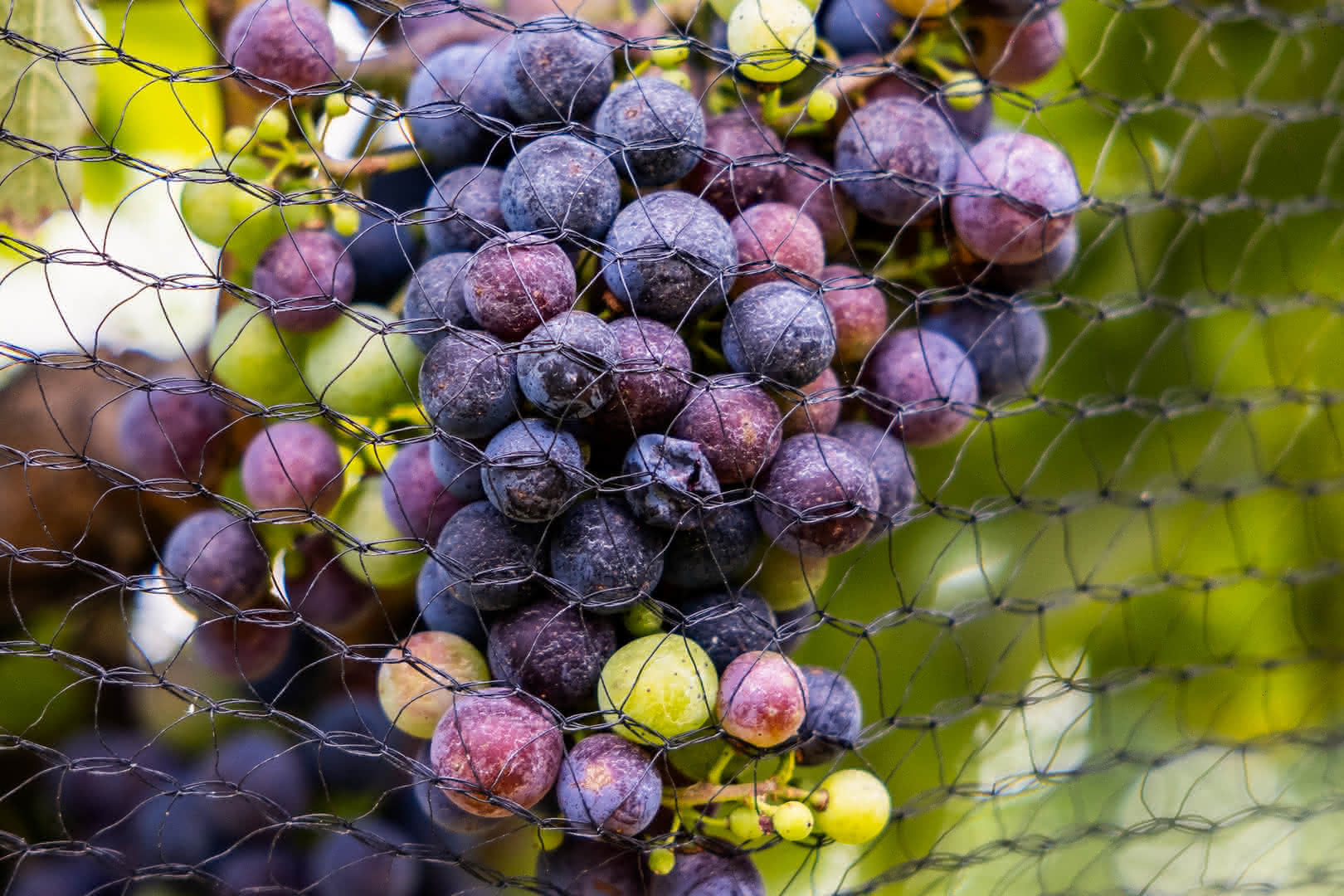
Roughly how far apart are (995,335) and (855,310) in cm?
11

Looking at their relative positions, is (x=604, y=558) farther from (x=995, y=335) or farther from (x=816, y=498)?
(x=995, y=335)

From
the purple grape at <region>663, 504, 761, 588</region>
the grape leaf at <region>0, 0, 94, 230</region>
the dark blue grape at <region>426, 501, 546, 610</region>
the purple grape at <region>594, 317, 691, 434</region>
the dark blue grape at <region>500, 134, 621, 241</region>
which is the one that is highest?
the grape leaf at <region>0, 0, 94, 230</region>

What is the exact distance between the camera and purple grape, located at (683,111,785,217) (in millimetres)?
503

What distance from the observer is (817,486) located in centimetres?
47

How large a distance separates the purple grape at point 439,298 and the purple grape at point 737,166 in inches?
5.2

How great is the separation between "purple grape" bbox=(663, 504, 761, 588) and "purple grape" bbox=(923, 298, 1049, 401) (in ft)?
0.65

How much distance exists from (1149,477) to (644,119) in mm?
593

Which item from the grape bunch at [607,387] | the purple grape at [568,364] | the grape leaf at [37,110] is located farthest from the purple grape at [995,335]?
the grape leaf at [37,110]

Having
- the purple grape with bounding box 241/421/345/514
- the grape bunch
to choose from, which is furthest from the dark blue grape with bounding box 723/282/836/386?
the purple grape with bounding box 241/421/345/514

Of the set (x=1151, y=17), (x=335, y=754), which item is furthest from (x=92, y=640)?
(x=1151, y=17)

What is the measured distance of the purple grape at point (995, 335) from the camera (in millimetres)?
591

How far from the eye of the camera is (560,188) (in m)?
0.46

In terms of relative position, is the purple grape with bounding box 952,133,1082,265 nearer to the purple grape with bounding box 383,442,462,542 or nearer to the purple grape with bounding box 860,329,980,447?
the purple grape with bounding box 860,329,980,447

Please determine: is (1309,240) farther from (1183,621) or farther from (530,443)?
(530,443)
